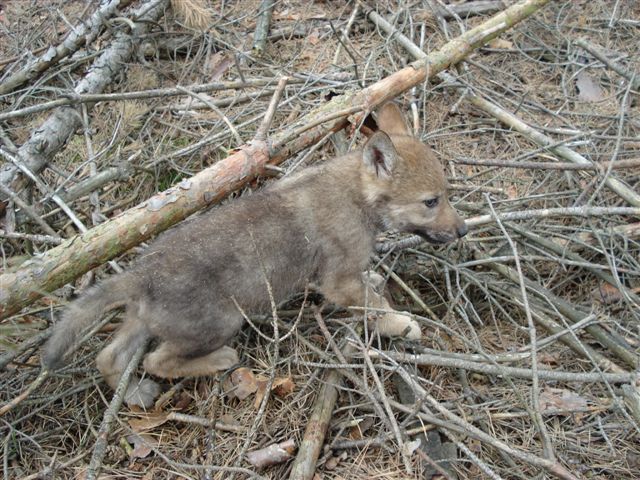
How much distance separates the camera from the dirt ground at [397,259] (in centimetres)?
329

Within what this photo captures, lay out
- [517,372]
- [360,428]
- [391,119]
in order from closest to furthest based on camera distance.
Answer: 1. [517,372]
2. [360,428]
3. [391,119]

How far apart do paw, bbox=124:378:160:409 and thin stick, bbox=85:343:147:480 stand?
0.18 meters

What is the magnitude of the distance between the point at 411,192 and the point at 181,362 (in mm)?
1820

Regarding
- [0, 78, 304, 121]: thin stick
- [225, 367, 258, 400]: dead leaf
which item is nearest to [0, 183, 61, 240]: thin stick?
[0, 78, 304, 121]: thin stick

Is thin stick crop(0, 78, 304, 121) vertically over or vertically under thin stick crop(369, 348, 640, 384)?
over

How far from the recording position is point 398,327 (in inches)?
146

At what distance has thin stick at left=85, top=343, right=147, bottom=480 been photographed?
3.02 m

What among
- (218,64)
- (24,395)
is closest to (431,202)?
(24,395)

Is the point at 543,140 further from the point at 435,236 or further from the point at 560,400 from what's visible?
the point at 560,400

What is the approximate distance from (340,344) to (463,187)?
1.52m

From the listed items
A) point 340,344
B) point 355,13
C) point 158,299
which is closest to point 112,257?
point 158,299

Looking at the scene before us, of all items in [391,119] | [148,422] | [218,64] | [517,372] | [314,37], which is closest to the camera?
[517,372]

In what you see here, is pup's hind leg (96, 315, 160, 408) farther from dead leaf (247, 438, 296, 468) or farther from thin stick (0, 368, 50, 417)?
dead leaf (247, 438, 296, 468)

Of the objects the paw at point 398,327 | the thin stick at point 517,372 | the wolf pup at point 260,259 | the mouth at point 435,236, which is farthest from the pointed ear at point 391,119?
the thin stick at point 517,372
